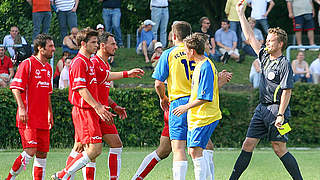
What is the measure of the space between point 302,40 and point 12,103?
31.8 feet

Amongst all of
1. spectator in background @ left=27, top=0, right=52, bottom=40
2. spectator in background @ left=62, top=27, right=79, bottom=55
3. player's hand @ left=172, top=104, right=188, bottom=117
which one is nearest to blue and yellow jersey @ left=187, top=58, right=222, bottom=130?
player's hand @ left=172, top=104, right=188, bottom=117

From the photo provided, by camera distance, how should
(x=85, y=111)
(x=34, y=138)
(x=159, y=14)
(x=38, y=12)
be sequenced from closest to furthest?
(x=85, y=111) → (x=34, y=138) → (x=38, y=12) → (x=159, y=14)

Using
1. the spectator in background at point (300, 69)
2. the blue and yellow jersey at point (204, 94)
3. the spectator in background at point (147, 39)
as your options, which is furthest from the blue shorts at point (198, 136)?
the spectator in background at point (147, 39)

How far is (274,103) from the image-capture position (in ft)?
26.9

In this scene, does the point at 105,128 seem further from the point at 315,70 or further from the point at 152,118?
the point at 315,70

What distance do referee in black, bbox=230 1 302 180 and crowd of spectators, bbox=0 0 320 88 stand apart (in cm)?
794

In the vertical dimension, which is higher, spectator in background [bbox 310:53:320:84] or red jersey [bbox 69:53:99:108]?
red jersey [bbox 69:53:99:108]

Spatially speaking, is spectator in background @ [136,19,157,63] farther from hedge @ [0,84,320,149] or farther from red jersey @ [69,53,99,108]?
red jersey @ [69,53,99,108]

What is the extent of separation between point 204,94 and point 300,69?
31.2 ft

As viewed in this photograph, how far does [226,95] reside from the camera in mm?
15359

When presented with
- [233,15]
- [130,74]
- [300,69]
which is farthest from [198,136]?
[233,15]

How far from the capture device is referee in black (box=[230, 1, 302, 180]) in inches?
315

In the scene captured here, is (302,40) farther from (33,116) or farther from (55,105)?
(33,116)

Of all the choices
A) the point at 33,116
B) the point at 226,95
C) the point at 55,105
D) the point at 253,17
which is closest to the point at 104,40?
the point at 33,116
